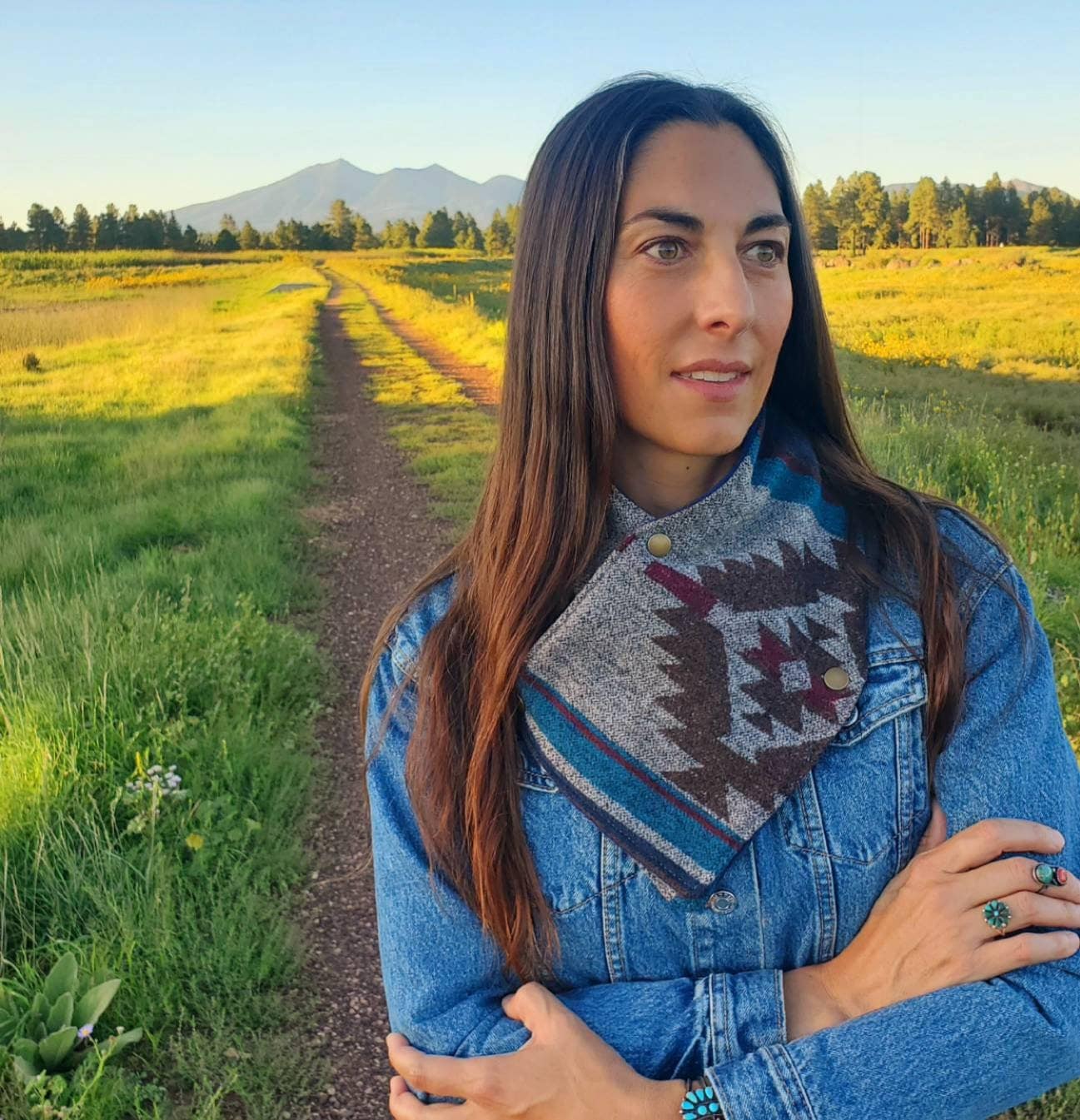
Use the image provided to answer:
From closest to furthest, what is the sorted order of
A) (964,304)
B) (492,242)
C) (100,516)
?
(100,516), (964,304), (492,242)

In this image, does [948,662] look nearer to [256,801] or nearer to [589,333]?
[589,333]

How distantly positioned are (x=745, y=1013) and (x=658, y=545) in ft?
1.95

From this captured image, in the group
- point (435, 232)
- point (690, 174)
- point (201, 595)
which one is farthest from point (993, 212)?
point (435, 232)

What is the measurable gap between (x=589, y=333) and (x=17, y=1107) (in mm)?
2137

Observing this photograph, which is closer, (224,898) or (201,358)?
(224,898)

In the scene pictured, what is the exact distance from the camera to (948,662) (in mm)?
1185

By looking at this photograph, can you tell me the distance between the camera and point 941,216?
78.4ft

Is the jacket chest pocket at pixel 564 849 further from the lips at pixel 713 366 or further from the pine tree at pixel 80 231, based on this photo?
the pine tree at pixel 80 231

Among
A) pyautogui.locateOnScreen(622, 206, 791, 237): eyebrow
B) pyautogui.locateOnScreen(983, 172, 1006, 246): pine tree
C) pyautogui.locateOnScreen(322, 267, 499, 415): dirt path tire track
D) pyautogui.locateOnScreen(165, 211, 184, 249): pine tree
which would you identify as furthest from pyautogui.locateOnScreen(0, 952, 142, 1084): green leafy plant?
pyautogui.locateOnScreen(165, 211, 184, 249): pine tree

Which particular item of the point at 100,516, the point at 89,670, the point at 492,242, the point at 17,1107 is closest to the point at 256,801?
the point at 89,670

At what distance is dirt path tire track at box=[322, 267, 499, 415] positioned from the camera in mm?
11156

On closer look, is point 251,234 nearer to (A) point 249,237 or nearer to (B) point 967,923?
(A) point 249,237

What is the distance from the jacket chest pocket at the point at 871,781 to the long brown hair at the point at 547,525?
0.03 m

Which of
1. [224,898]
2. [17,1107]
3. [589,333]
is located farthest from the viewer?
[224,898]
